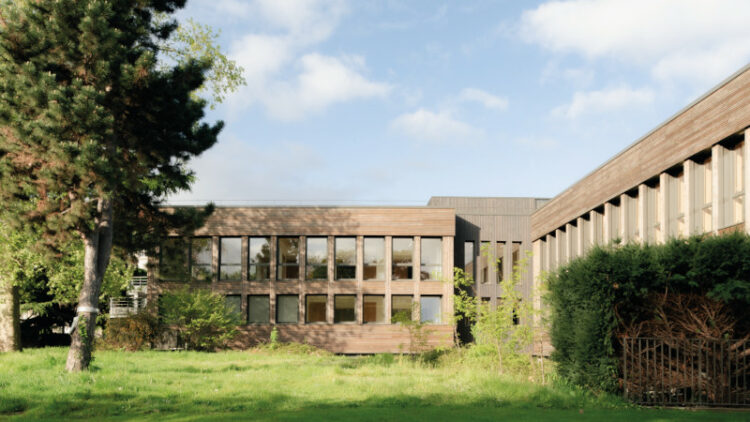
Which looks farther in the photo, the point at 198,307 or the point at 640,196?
the point at 198,307

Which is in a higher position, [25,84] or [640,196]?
[25,84]

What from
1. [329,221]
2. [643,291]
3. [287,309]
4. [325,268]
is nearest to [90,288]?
[643,291]

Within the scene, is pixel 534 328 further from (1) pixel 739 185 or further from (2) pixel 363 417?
(2) pixel 363 417

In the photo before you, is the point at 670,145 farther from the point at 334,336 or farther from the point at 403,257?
the point at 334,336

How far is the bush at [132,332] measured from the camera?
102 feet

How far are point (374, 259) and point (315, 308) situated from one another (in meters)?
4.03

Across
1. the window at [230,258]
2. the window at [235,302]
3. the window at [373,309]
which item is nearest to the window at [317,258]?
the window at [373,309]

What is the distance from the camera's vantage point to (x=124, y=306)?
36.1 metres

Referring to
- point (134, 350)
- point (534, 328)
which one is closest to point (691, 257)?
point (534, 328)

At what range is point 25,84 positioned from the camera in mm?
15867

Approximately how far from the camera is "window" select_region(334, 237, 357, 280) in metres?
36.9

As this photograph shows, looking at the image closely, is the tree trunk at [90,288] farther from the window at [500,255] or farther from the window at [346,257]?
the window at [500,255]

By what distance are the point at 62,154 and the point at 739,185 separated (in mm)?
16002

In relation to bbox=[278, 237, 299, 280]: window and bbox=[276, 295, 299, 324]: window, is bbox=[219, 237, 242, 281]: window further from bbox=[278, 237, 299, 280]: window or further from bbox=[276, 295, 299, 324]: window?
bbox=[276, 295, 299, 324]: window
